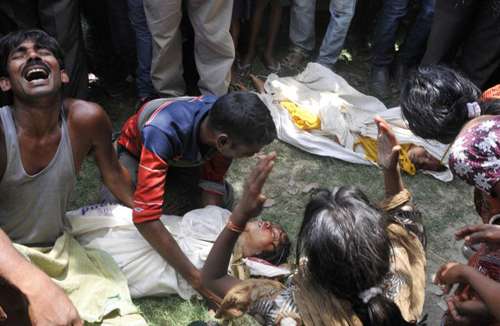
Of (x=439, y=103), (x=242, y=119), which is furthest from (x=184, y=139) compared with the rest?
(x=439, y=103)

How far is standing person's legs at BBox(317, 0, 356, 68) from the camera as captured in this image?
478 centimetres

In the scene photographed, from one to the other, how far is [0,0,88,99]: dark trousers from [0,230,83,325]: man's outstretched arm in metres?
2.16

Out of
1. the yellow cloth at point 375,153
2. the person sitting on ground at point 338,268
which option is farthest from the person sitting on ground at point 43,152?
the yellow cloth at point 375,153

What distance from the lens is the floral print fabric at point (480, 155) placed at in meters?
1.90

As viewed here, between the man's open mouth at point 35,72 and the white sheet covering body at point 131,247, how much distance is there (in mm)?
798

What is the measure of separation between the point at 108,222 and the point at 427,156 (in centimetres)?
249

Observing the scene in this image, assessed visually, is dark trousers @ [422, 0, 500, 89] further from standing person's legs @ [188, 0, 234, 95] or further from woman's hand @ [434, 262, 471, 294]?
woman's hand @ [434, 262, 471, 294]

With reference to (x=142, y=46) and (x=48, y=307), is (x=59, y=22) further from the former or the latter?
(x=48, y=307)

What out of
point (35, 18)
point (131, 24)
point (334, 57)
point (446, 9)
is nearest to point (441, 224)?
point (446, 9)

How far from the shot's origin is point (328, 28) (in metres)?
4.93

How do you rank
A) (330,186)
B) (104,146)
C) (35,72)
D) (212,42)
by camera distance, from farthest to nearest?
(212,42) < (330,186) < (104,146) < (35,72)

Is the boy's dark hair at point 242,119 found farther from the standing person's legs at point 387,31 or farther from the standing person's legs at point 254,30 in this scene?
the standing person's legs at point 387,31

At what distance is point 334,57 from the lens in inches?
199

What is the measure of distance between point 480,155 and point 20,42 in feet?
6.94
